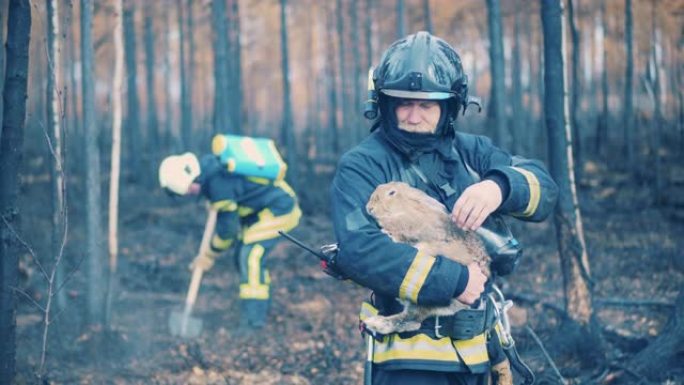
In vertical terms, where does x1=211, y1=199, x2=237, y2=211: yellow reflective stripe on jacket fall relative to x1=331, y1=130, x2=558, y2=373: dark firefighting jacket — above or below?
below

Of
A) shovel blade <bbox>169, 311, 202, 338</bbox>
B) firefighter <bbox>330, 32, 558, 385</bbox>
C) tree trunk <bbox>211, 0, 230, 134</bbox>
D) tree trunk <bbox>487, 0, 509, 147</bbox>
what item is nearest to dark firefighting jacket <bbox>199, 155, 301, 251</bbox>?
shovel blade <bbox>169, 311, 202, 338</bbox>

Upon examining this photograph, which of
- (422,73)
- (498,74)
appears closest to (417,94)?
(422,73)

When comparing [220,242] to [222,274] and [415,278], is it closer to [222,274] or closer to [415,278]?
[222,274]

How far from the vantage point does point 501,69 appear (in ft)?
39.5

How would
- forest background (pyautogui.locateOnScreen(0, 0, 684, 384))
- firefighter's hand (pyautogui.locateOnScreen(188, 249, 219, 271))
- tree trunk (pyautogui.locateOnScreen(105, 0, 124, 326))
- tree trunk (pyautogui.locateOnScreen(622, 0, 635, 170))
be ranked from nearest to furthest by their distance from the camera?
forest background (pyautogui.locateOnScreen(0, 0, 684, 384)) < tree trunk (pyautogui.locateOnScreen(105, 0, 124, 326)) < firefighter's hand (pyautogui.locateOnScreen(188, 249, 219, 271)) < tree trunk (pyautogui.locateOnScreen(622, 0, 635, 170))

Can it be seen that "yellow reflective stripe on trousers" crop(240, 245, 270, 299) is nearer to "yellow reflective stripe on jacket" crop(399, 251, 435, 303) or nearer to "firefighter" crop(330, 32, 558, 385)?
"firefighter" crop(330, 32, 558, 385)

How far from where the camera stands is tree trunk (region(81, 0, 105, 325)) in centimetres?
665

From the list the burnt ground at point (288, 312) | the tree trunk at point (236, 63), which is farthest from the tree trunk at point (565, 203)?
the tree trunk at point (236, 63)

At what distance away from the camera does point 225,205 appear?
730 centimetres

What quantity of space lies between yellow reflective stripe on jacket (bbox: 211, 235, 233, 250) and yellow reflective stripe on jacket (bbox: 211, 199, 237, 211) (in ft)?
1.02

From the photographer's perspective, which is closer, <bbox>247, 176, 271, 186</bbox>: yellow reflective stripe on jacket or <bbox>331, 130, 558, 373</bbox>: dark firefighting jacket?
<bbox>331, 130, 558, 373</bbox>: dark firefighting jacket

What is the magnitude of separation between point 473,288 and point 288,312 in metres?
5.66

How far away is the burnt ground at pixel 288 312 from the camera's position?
5.86 metres

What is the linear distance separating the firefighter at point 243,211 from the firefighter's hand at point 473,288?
16.2 ft
